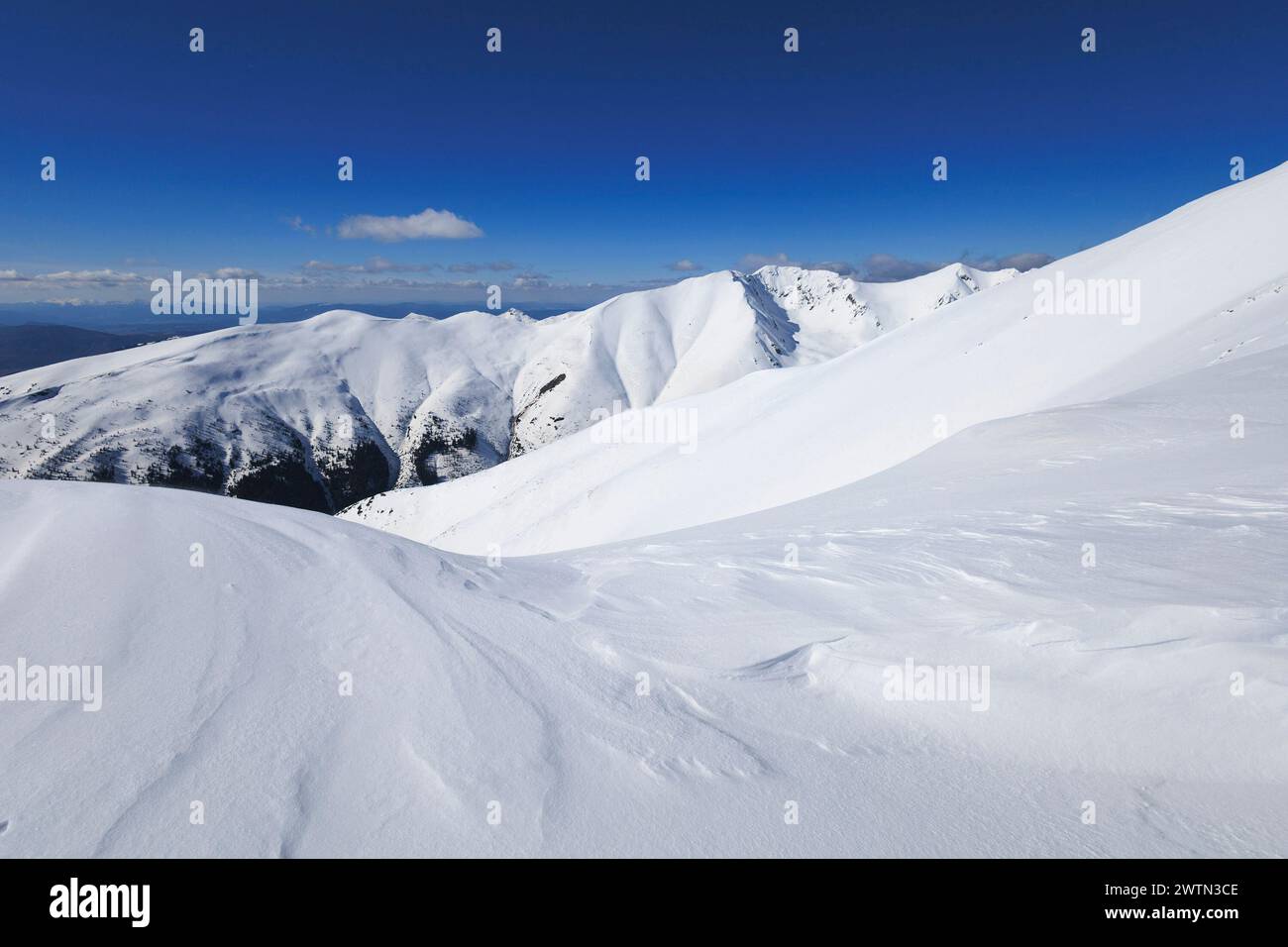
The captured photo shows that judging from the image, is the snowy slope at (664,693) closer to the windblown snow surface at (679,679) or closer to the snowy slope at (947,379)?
the windblown snow surface at (679,679)

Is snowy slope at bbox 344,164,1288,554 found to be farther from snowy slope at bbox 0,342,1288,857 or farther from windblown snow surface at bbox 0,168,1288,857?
snowy slope at bbox 0,342,1288,857

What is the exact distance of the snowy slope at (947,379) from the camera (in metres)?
24.0

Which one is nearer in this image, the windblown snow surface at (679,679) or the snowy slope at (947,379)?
the windblown snow surface at (679,679)

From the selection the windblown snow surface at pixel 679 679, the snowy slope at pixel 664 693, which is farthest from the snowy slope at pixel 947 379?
the snowy slope at pixel 664 693

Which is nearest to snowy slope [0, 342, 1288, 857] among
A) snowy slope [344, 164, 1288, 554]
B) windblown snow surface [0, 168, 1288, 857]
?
windblown snow surface [0, 168, 1288, 857]

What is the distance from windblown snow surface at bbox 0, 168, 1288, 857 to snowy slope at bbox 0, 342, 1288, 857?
0.03 meters

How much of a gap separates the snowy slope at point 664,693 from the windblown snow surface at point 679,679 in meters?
0.03

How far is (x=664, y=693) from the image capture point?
5457 mm

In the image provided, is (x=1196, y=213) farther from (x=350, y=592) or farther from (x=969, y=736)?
(x=350, y=592)

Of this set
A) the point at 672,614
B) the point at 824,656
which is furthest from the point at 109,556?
the point at 824,656

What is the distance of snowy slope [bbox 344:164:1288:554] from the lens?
24047 mm

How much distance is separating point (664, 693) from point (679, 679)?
0.87 ft

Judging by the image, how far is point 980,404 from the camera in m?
27.7
